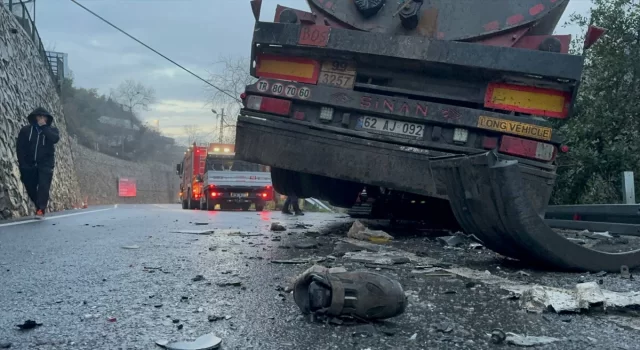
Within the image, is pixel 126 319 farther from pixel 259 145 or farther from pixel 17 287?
pixel 259 145

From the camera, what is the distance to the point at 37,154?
9.75m

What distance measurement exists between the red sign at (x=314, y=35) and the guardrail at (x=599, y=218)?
3.48m

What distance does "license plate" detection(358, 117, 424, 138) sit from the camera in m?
5.26

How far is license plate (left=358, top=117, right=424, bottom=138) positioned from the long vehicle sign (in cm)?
6

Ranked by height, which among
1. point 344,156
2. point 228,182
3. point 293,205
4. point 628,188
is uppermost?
point 344,156

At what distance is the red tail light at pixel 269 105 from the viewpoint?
548 centimetres

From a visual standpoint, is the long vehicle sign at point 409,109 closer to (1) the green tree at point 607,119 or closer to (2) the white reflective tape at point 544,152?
(2) the white reflective tape at point 544,152

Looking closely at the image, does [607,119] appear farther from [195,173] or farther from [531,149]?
[195,173]

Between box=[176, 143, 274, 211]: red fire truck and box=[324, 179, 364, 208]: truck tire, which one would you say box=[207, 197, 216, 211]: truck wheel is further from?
box=[324, 179, 364, 208]: truck tire

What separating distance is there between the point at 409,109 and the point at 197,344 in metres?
3.77

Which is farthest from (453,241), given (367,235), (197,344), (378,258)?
(197,344)

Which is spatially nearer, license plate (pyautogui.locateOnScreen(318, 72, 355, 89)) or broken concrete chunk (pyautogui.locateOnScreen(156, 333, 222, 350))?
broken concrete chunk (pyautogui.locateOnScreen(156, 333, 222, 350))

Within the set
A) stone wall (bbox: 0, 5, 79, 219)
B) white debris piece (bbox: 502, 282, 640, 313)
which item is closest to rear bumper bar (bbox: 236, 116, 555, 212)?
white debris piece (bbox: 502, 282, 640, 313)

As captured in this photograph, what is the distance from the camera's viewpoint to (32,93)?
1847 cm
